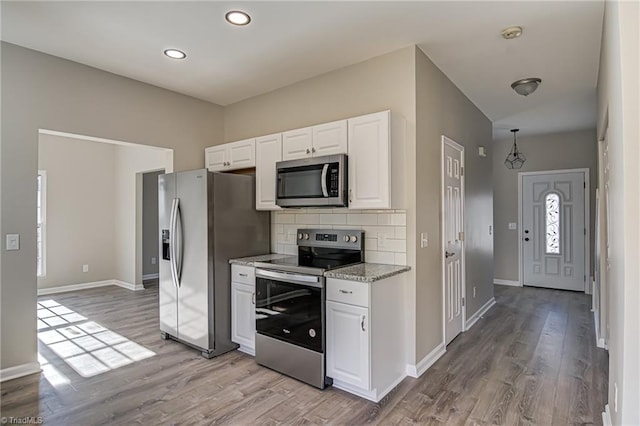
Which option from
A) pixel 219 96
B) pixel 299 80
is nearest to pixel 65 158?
pixel 219 96

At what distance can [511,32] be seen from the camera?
2.65m

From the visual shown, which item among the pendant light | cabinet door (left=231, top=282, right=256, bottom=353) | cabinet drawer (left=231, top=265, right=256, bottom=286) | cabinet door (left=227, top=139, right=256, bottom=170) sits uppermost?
the pendant light

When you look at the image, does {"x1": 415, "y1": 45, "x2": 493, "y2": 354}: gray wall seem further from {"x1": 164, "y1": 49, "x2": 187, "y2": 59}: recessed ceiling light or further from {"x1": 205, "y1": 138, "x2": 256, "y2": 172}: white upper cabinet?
{"x1": 164, "y1": 49, "x2": 187, "y2": 59}: recessed ceiling light

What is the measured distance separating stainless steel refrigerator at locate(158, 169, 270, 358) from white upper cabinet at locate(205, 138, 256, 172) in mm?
217

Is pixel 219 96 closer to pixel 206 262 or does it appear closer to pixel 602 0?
pixel 206 262

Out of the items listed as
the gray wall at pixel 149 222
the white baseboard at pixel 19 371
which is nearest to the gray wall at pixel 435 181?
the white baseboard at pixel 19 371

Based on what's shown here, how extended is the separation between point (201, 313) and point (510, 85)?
396cm

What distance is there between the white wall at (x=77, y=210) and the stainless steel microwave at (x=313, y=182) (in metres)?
4.92

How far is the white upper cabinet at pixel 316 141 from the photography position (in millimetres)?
2912

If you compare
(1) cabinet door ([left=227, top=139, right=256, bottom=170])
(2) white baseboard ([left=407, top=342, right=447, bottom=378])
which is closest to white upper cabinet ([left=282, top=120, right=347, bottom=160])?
(1) cabinet door ([left=227, top=139, right=256, bottom=170])

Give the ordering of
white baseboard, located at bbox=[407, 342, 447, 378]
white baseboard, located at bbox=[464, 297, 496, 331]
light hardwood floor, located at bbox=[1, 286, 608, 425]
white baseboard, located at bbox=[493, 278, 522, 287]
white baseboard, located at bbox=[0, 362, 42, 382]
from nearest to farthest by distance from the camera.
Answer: light hardwood floor, located at bbox=[1, 286, 608, 425] < white baseboard, located at bbox=[0, 362, 42, 382] < white baseboard, located at bbox=[407, 342, 447, 378] < white baseboard, located at bbox=[464, 297, 496, 331] < white baseboard, located at bbox=[493, 278, 522, 287]

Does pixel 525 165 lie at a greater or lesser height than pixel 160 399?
greater

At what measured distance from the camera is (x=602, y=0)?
224 centimetres

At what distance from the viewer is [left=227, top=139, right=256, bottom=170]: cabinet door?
3.61 meters
